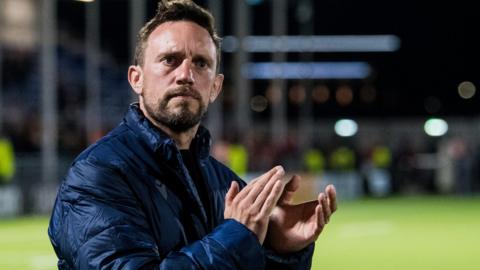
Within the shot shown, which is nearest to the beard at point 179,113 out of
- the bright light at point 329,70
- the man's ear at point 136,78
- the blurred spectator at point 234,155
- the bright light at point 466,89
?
the man's ear at point 136,78

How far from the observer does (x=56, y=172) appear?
24.0 m

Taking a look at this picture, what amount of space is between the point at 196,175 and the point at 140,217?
56 cm

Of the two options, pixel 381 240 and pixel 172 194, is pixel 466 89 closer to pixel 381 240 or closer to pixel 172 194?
pixel 381 240

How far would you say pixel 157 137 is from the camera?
3.19 metres

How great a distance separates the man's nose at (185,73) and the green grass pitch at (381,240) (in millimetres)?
9576

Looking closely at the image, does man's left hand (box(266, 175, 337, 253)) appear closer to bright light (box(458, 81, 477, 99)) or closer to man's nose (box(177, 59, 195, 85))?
man's nose (box(177, 59, 195, 85))

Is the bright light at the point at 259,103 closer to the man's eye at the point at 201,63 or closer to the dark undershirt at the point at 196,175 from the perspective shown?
the dark undershirt at the point at 196,175

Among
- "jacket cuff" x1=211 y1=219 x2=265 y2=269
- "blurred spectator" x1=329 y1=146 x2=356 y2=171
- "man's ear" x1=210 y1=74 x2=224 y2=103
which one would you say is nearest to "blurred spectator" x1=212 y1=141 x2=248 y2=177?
"blurred spectator" x1=329 y1=146 x2=356 y2=171

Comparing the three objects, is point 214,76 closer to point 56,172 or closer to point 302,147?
point 56,172

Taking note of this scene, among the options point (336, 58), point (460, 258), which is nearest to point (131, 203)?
point (460, 258)

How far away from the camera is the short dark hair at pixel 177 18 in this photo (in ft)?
10.6

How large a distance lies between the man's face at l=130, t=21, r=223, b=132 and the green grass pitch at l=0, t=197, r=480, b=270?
949 centimetres

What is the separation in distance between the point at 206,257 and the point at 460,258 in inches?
464

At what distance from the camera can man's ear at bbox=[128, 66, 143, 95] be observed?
332cm
